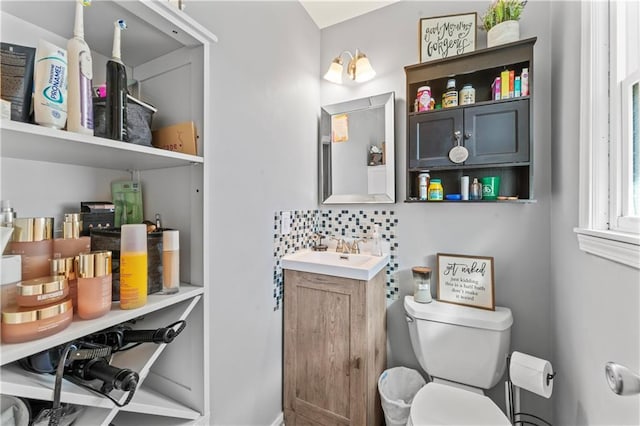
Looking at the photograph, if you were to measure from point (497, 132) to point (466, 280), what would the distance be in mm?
764

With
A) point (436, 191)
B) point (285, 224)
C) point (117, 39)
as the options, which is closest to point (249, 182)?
point (285, 224)

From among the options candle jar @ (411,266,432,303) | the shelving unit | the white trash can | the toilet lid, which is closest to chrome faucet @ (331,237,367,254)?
candle jar @ (411,266,432,303)

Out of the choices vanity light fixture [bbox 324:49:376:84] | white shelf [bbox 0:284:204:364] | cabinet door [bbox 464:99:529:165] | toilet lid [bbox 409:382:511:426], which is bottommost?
toilet lid [bbox 409:382:511:426]

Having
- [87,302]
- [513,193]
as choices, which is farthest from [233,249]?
[513,193]

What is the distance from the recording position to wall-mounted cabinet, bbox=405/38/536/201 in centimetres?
121

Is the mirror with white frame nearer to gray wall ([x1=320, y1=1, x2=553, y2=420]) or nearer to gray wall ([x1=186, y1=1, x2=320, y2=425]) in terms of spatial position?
gray wall ([x1=320, y1=1, x2=553, y2=420])

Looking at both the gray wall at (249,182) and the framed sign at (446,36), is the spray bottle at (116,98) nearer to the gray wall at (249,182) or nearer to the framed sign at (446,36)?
the gray wall at (249,182)

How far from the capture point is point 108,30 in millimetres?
727

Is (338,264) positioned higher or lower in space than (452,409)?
higher

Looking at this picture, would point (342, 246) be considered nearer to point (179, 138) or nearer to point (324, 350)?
point (324, 350)

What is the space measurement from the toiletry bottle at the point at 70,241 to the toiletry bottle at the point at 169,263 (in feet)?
0.56

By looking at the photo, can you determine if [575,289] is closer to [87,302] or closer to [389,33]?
[87,302]

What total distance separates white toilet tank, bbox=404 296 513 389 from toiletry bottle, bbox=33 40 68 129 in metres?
1.48

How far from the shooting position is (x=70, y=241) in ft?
2.07
